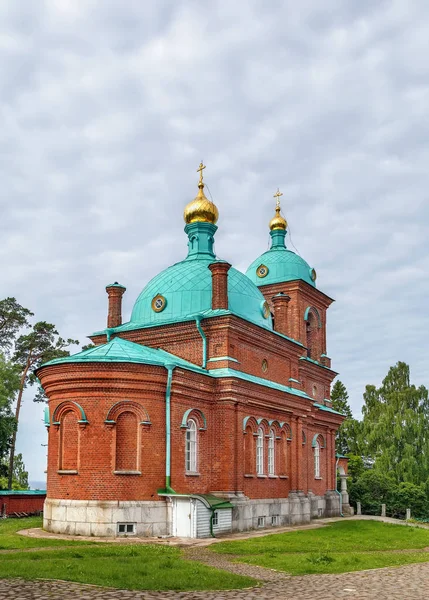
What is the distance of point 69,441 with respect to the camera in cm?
1864

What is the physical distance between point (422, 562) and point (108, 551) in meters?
6.38

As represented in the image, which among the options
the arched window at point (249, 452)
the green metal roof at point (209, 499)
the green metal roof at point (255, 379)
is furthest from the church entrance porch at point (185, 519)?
the green metal roof at point (255, 379)

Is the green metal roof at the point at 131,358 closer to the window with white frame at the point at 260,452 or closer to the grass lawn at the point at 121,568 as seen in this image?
the window with white frame at the point at 260,452

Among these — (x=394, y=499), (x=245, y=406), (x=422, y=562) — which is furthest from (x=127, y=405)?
(x=394, y=499)

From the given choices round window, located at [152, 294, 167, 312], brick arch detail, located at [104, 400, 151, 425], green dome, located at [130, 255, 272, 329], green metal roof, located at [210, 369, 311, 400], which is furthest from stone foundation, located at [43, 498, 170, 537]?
round window, located at [152, 294, 167, 312]

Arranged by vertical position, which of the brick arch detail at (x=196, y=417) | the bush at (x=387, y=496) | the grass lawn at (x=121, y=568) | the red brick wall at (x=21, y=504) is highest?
the brick arch detail at (x=196, y=417)

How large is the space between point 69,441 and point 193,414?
3813 millimetres

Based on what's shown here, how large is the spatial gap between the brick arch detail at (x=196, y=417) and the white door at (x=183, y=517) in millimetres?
2312

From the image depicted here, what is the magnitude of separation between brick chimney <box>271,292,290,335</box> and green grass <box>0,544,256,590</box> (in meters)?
13.5

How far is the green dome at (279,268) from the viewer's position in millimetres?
30297

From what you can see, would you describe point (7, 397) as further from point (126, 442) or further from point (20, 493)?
point (126, 442)

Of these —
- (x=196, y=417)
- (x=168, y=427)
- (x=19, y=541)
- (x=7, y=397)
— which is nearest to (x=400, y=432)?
(x=7, y=397)

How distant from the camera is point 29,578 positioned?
9953 mm

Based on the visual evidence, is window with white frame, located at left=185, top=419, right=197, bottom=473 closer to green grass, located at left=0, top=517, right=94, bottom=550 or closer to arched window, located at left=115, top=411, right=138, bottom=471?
arched window, located at left=115, top=411, right=138, bottom=471
